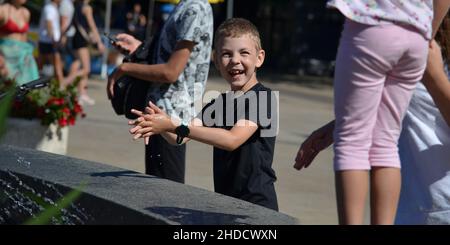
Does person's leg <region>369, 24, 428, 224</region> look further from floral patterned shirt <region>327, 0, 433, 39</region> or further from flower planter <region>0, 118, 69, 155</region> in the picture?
flower planter <region>0, 118, 69, 155</region>

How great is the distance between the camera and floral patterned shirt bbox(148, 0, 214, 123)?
5359 mm

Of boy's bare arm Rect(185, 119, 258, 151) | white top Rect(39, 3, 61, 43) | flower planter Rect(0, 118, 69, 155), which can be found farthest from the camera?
white top Rect(39, 3, 61, 43)

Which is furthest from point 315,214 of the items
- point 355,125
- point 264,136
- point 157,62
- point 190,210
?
point 355,125

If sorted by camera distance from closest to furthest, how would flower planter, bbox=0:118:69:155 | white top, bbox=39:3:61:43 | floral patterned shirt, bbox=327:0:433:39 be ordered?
floral patterned shirt, bbox=327:0:433:39
flower planter, bbox=0:118:69:155
white top, bbox=39:3:61:43

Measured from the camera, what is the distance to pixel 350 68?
3.33m

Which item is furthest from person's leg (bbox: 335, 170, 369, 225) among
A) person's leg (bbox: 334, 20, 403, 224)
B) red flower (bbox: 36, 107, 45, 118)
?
red flower (bbox: 36, 107, 45, 118)

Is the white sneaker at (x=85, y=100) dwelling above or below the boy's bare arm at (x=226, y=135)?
below

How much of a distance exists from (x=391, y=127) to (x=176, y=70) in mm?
2074

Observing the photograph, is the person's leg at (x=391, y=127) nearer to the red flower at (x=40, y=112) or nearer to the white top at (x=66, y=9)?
the red flower at (x=40, y=112)

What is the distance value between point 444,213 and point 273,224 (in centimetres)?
81

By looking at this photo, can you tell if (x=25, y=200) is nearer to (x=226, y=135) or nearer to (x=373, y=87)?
(x=226, y=135)

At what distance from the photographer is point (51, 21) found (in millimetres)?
15570

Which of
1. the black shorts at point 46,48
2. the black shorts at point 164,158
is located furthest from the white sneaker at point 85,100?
the black shorts at point 164,158

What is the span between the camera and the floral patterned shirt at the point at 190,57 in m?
5.36
